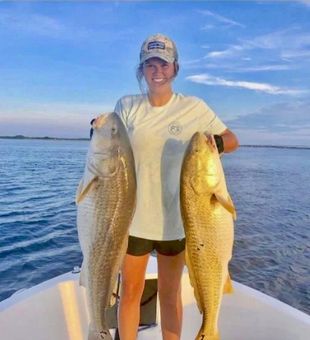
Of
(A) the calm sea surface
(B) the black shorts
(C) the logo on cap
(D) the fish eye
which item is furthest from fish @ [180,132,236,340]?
(A) the calm sea surface

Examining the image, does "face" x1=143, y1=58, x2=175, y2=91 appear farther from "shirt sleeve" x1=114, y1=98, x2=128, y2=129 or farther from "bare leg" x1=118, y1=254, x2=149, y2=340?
"bare leg" x1=118, y1=254, x2=149, y2=340

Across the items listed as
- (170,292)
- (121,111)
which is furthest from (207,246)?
(121,111)

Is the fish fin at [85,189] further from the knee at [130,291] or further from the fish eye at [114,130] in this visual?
the knee at [130,291]

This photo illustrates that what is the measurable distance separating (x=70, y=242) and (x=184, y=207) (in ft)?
32.2

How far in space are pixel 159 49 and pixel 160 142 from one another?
25.4 inches

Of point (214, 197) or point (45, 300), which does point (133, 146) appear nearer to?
point (214, 197)

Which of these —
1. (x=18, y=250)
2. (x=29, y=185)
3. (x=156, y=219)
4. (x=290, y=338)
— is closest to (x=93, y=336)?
(x=156, y=219)

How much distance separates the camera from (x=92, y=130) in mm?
3029

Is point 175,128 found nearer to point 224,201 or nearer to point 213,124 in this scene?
point 213,124

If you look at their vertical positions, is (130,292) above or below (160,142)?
below

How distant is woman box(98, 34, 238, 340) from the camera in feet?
10.4

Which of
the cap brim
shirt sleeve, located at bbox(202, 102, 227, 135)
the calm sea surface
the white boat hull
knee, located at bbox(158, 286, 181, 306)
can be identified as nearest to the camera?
the cap brim

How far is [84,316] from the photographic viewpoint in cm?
454

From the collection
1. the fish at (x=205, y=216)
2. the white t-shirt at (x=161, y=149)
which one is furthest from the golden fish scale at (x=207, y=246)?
the white t-shirt at (x=161, y=149)
